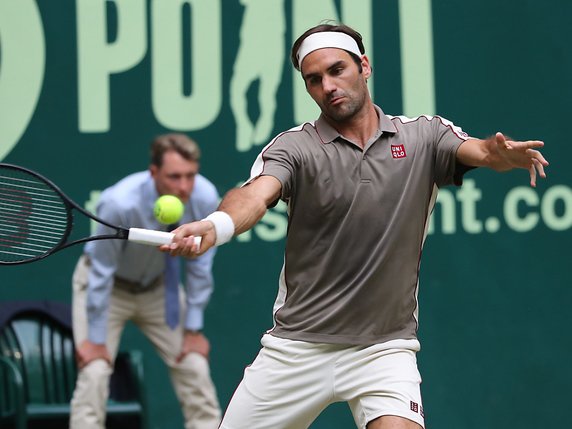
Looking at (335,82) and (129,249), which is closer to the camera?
(335,82)

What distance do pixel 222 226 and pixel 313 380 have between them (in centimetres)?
74

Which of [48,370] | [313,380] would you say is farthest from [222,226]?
[48,370]

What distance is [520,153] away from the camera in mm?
4121

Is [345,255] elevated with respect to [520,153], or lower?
lower

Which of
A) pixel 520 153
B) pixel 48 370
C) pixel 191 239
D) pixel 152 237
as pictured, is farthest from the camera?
pixel 48 370

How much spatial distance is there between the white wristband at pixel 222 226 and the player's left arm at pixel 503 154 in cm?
91

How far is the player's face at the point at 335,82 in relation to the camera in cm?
443

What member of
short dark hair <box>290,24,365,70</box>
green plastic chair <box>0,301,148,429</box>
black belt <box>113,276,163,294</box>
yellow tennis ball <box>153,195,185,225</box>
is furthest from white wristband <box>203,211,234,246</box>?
black belt <box>113,276,163,294</box>

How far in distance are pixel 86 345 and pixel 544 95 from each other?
293 centimetres

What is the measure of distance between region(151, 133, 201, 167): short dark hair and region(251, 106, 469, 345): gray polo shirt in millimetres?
1869

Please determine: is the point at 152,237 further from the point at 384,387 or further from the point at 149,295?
the point at 149,295

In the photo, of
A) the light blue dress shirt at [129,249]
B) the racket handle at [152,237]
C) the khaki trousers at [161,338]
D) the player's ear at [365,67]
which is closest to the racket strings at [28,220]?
the light blue dress shirt at [129,249]

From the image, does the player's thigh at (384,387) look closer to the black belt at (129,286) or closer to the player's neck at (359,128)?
the player's neck at (359,128)

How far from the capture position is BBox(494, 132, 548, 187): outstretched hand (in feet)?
13.3
